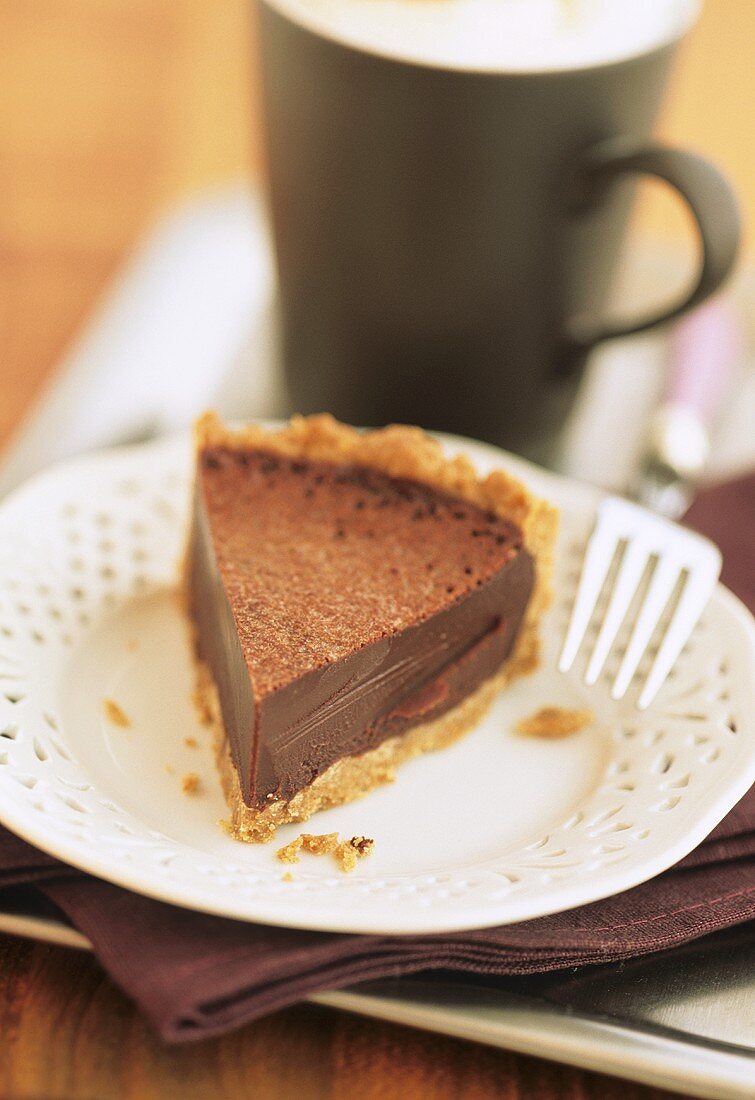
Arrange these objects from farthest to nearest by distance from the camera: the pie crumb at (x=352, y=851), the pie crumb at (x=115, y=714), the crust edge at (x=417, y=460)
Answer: the crust edge at (x=417, y=460), the pie crumb at (x=115, y=714), the pie crumb at (x=352, y=851)

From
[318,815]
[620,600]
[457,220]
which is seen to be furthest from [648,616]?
[457,220]

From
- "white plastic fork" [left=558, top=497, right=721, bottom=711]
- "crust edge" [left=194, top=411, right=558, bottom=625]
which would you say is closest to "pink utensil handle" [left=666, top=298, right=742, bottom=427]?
"white plastic fork" [left=558, top=497, right=721, bottom=711]

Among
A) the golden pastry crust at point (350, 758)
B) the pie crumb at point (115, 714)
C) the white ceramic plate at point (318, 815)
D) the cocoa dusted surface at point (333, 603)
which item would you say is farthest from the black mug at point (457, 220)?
the pie crumb at point (115, 714)

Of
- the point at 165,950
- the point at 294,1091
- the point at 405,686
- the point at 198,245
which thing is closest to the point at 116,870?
the point at 165,950

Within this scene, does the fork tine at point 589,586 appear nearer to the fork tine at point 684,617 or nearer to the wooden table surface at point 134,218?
the fork tine at point 684,617

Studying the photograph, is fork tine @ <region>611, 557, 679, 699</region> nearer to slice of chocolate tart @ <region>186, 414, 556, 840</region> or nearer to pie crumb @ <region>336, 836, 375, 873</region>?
slice of chocolate tart @ <region>186, 414, 556, 840</region>

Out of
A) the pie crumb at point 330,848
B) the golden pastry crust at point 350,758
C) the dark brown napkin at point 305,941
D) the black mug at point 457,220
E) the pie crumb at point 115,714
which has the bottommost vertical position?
the golden pastry crust at point 350,758
